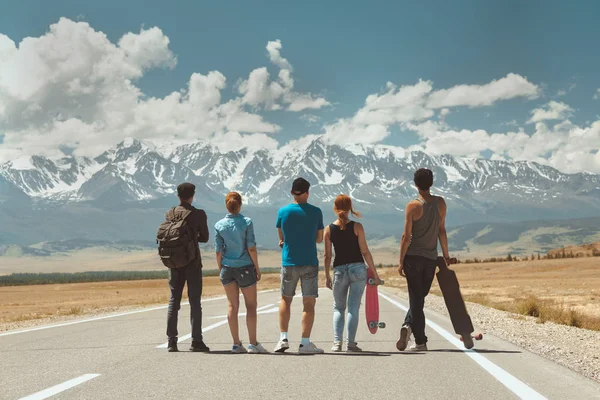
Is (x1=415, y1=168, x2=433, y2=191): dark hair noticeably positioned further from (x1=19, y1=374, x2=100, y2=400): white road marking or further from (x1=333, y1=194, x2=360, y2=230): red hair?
(x1=19, y1=374, x2=100, y2=400): white road marking

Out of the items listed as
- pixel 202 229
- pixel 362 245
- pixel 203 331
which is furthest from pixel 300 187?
pixel 203 331

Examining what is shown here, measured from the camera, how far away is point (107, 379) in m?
7.61

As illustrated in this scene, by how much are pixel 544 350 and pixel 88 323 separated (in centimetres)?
1042

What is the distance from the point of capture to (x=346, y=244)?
998 cm

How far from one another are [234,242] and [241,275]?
483mm

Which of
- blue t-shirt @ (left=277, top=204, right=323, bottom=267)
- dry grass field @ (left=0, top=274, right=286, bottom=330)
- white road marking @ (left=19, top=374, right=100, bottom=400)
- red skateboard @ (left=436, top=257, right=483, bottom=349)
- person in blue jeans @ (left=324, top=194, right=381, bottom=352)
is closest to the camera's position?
white road marking @ (left=19, top=374, right=100, bottom=400)

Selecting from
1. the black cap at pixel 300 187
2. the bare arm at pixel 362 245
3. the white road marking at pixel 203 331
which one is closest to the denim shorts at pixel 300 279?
the bare arm at pixel 362 245

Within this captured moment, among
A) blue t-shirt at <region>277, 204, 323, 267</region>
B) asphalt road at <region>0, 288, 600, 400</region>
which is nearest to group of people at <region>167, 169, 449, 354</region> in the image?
blue t-shirt at <region>277, 204, 323, 267</region>

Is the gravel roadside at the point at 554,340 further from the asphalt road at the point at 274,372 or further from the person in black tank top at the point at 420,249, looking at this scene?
the person in black tank top at the point at 420,249

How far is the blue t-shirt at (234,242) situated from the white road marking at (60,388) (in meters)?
2.67

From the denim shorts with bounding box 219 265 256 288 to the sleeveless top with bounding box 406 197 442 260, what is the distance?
231 centimetres

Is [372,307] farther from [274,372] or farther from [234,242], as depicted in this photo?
[274,372]

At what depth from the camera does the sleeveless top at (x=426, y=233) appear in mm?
10016

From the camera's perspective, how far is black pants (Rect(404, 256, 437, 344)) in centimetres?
1004
